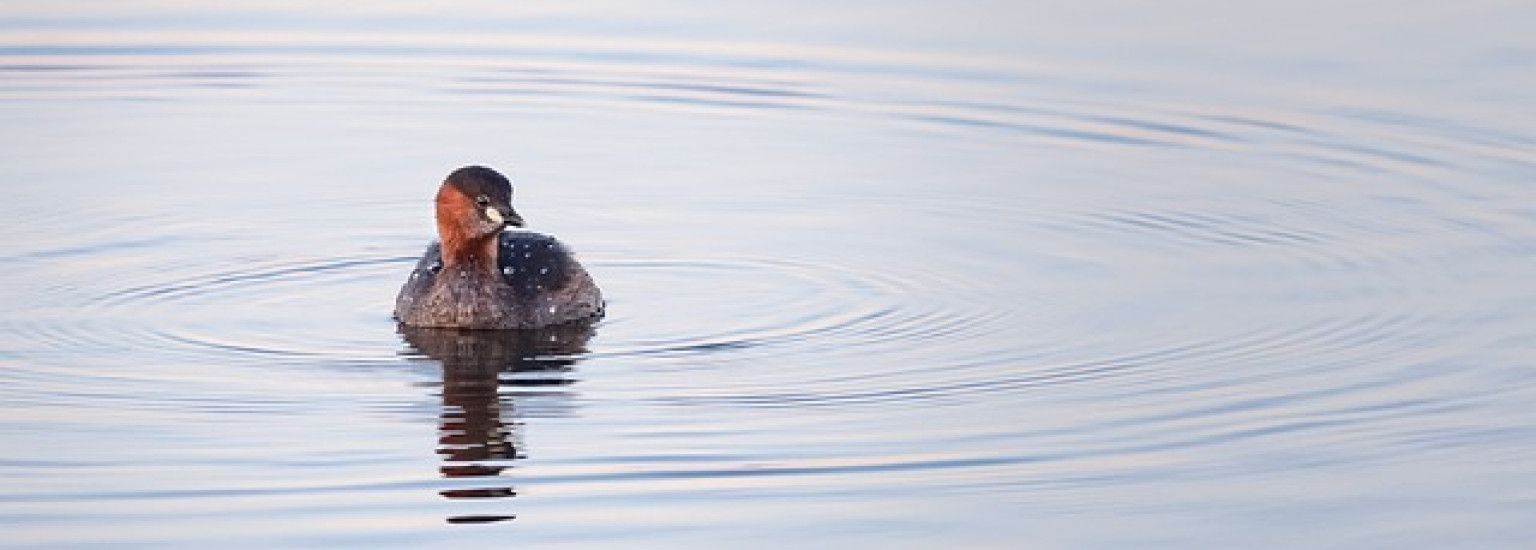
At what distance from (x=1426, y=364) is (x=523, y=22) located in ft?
35.1

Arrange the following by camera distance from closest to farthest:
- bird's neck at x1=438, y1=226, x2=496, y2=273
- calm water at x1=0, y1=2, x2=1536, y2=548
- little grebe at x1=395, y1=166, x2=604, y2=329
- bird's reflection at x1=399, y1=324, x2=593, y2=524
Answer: calm water at x1=0, y1=2, x2=1536, y2=548 < bird's reflection at x1=399, y1=324, x2=593, y2=524 < little grebe at x1=395, y1=166, x2=604, y2=329 < bird's neck at x1=438, y1=226, x2=496, y2=273

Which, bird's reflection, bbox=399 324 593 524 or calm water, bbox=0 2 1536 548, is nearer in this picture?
calm water, bbox=0 2 1536 548

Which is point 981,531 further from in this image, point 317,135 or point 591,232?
point 317,135

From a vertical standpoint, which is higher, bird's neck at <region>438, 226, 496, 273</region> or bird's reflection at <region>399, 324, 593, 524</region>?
bird's neck at <region>438, 226, 496, 273</region>

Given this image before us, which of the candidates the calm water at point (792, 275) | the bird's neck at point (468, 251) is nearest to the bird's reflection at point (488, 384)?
the calm water at point (792, 275)

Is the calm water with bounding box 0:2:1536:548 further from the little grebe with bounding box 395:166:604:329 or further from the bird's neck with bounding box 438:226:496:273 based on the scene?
the bird's neck with bounding box 438:226:496:273

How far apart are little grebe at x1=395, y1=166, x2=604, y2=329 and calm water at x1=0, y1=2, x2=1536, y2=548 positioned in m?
0.23

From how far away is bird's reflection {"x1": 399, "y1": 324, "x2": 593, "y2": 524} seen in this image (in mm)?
13242

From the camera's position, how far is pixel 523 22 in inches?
946

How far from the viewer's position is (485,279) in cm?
1662

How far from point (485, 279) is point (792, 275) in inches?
63.1

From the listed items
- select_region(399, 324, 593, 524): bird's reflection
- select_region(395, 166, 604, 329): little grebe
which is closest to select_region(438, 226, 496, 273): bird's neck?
select_region(395, 166, 604, 329): little grebe

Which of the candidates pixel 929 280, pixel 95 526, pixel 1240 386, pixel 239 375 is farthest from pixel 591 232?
pixel 95 526

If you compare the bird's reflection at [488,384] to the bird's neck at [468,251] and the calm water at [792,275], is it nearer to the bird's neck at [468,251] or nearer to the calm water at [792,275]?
the calm water at [792,275]
